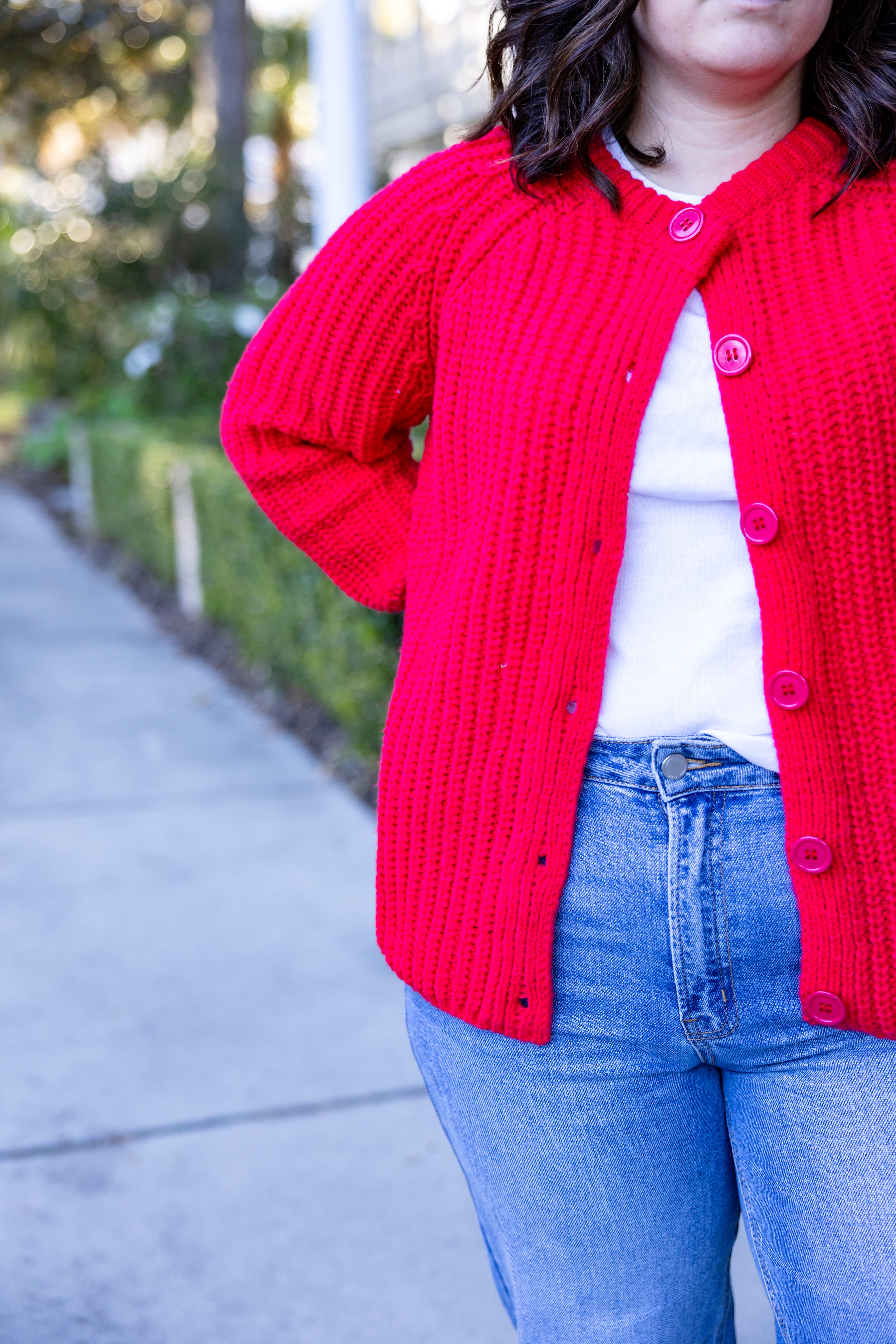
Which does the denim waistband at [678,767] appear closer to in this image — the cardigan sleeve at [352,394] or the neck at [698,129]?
the cardigan sleeve at [352,394]

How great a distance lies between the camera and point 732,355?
1192 mm

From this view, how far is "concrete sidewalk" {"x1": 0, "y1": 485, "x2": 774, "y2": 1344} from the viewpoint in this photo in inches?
96.0

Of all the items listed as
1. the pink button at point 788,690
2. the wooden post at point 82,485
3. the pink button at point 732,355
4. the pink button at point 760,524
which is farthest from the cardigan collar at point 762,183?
the wooden post at point 82,485

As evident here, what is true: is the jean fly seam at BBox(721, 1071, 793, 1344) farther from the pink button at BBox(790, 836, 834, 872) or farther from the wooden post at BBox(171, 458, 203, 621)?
the wooden post at BBox(171, 458, 203, 621)

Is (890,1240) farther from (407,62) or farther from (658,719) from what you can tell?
(407,62)

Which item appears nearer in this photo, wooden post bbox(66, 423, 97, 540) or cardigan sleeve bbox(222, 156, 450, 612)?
cardigan sleeve bbox(222, 156, 450, 612)

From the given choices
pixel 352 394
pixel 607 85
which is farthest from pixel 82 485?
pixel 607 85

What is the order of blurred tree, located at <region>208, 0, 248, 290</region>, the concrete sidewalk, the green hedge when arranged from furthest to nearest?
blurred tree, located at <region>208, 0, 248, 290</region>
the green hedge
the concrete sidewalk

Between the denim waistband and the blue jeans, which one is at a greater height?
the denim waistband

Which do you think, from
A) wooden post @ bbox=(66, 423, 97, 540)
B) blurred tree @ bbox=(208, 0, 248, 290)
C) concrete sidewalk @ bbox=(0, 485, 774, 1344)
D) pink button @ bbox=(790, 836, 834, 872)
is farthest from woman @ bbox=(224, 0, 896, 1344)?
blurred tree @ bbox=(208, 0, 248, 290)

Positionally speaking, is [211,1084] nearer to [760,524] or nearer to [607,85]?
[760,524]

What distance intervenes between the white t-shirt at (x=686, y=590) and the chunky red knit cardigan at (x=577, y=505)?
0.03 metres

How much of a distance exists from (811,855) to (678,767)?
0.14 m

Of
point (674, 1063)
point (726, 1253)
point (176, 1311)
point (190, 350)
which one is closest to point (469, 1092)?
point (674, 1063)
